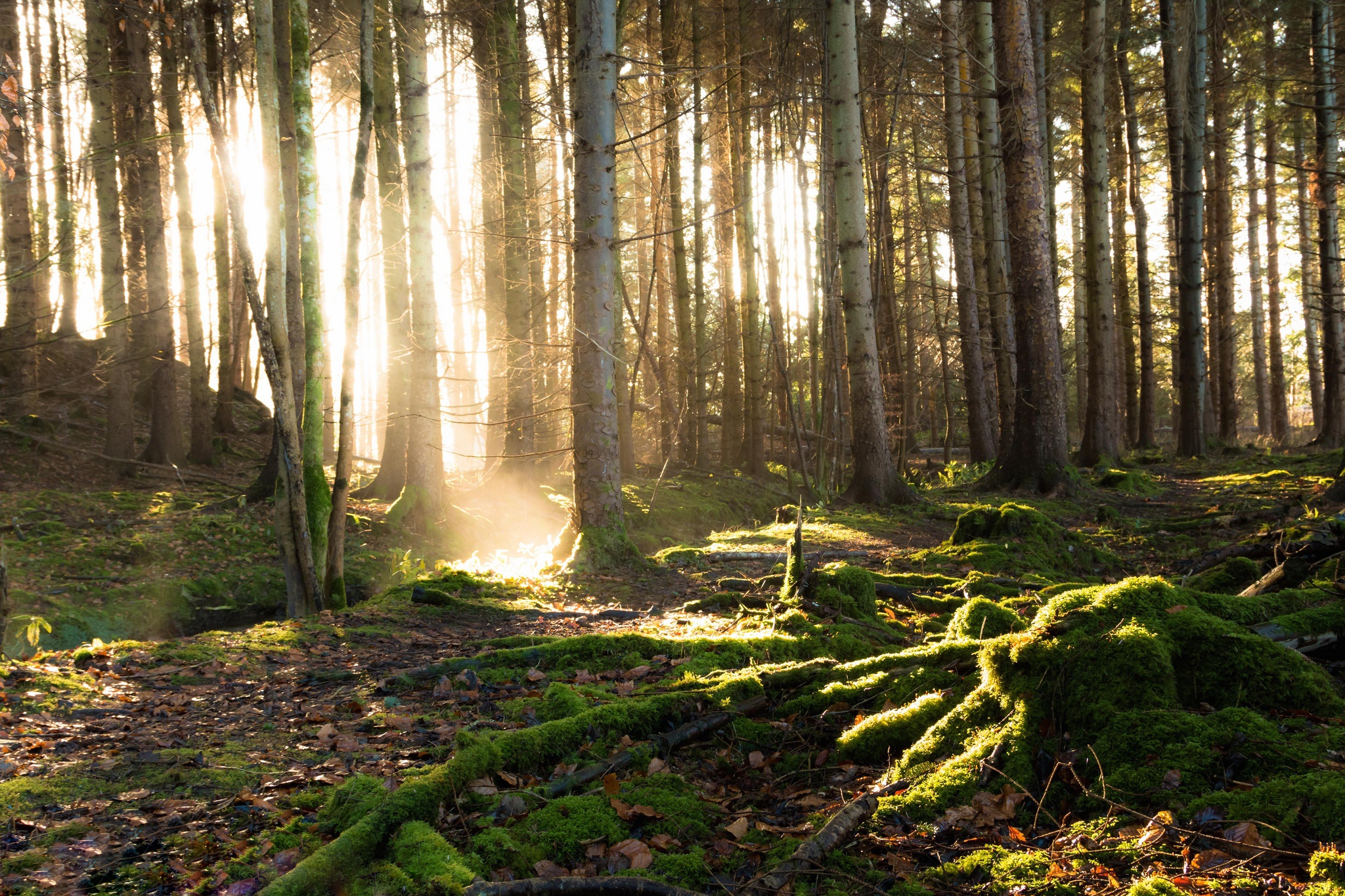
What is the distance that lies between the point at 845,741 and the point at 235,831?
2352mm

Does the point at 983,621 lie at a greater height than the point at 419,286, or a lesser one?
lesser

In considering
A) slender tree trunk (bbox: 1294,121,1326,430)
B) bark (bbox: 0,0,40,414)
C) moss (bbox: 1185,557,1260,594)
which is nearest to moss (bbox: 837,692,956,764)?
moss (bbox: 1185,557,1260,594)

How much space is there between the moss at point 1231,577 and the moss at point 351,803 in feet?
15.0

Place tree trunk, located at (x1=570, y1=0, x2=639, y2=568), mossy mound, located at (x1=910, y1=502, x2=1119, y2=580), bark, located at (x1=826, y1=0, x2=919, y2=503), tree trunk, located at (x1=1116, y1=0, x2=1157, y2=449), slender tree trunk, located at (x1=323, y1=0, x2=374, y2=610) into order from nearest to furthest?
slender tree trunk, located at (x1=323, y1=0, x2=374, y2=610), mossy mound, located at (x1=910, y1=502, x2=1119, y2=580), tree trunk, located at (x1=570, y1=0, x2=639, y2=568), bark, located at (x1=826, y1=0, x2=919, y2=503), tree trunk, located at (x1=1116, y1=0, x2=1157, y2=449)

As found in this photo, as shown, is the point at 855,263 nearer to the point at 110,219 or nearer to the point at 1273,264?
the point at 110,219

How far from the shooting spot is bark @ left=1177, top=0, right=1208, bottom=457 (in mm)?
16031

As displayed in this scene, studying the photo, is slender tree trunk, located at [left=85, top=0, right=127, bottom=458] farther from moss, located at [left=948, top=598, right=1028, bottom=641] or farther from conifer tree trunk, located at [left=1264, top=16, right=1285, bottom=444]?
conifer tree trunk, located at [left=1264, top=16, right=1285, bottom=444]

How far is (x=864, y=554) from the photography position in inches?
325

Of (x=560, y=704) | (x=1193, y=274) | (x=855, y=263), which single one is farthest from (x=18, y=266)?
(x=1193, y=274)

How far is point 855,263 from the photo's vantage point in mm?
11211

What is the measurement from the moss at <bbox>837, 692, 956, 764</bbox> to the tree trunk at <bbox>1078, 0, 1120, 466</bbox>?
12945mm

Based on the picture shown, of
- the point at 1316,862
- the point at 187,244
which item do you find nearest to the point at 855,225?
the point at 1316,862

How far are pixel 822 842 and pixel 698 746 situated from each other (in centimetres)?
117

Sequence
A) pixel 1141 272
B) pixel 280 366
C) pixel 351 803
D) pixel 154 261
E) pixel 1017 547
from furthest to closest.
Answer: pixel 1141 272, pixel 154 261, pixel 1017 547, pixel 280 366, pixel 351 803
